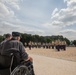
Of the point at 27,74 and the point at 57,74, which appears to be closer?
the point at 27,74

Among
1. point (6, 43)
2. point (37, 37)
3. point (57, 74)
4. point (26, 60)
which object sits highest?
point (37, 37)

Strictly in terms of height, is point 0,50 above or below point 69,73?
above

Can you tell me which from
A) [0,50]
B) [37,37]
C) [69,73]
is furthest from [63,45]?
[37,37]

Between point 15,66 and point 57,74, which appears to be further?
point 57,74

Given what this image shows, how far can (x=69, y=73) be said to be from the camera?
33.6 ft

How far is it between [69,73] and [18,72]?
4.28 metres

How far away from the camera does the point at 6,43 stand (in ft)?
21.5

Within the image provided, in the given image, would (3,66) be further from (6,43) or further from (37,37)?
(37,37)

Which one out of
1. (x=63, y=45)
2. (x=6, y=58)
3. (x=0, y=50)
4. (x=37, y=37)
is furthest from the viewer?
(x=37, y=37)

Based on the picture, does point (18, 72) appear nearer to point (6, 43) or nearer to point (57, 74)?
point (6, 43)

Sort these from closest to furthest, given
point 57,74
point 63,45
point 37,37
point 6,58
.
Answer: point 6,58 → point 57,74 → point 63,45 → point 37,37

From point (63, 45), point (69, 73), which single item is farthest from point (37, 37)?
point (69, 73)

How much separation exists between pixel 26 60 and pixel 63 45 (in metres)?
43.2

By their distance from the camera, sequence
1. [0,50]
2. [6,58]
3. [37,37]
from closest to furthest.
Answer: [6,58], [0,50], [37,37]
